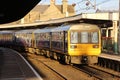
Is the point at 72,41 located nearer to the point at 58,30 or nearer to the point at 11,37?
the point at 58,30

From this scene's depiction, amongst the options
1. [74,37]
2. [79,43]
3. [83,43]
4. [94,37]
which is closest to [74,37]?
[74,37]

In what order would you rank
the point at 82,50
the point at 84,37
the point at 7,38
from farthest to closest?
the point at 7,38, the point at 84,37, the point at 82,50

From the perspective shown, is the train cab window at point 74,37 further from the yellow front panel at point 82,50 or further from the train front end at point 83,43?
the yellow front panel at point 82,50

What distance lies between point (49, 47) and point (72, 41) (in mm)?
8054

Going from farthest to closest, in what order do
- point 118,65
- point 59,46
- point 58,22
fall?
point 58,22, point 59,46, point 118,65

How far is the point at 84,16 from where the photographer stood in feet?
114

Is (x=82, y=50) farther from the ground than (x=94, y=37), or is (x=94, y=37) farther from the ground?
(x=94, y=37)

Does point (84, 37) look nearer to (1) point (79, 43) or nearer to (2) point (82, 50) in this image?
(1) point (79, 43)

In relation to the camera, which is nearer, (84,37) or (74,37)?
(74,37)

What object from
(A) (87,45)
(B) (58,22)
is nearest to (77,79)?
(A) (87,45)

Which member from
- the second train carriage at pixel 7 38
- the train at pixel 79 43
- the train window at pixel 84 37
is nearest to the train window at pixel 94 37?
the train at pixel 79 43

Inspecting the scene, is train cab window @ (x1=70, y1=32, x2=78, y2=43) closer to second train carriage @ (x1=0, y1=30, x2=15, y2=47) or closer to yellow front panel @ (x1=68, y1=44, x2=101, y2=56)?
yellow front panel @ (x1=68, y1=44, x2=101, y2=56)

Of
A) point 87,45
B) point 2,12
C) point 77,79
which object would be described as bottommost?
point 77,79

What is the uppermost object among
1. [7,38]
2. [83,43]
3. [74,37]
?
[7,38]
